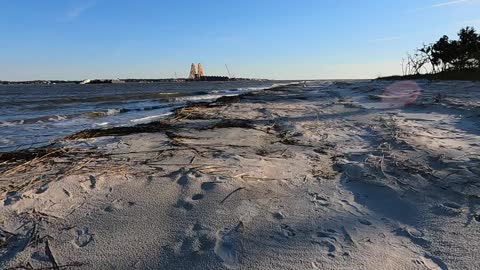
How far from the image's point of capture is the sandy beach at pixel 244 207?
230 cm

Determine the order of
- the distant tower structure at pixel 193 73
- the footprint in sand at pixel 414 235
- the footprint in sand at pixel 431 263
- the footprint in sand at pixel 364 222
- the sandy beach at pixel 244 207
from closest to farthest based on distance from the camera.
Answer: the footprint in sand at pixel 431 263, the sandy beach at pixel 244 207, the footprint in sand at pixel 414 235, the footprint in sand at pixel 364 222, the distant tower structure at pixel 193 73

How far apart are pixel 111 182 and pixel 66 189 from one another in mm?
364

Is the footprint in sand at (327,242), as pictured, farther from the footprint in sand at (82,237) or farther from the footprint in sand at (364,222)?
the footprint in sand at (82,237)

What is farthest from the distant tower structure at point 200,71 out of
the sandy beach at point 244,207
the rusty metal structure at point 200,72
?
the sandy beach at point 244,207

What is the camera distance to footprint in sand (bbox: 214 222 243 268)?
2.24 metres

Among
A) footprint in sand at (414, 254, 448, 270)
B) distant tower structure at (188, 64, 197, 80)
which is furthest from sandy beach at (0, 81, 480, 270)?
distant tower structure at (188, 64, 197, 80)

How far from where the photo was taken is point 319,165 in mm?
4227

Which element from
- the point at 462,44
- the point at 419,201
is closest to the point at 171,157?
the point at 419,201

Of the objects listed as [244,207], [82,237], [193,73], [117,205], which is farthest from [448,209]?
[193,73]

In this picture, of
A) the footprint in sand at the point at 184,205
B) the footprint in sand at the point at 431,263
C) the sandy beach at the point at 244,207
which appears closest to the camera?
the footprint in sand at the point at 431,263

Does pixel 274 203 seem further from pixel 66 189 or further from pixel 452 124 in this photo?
pixel 452 124

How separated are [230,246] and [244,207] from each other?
0.59 m

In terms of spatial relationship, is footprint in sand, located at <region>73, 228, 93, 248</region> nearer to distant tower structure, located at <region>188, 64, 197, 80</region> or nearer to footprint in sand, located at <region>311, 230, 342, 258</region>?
footprint in sand, located at <region>311, 230, 342, 258</region>

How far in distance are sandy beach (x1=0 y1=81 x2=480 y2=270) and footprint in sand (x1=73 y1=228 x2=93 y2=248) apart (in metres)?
0.01
